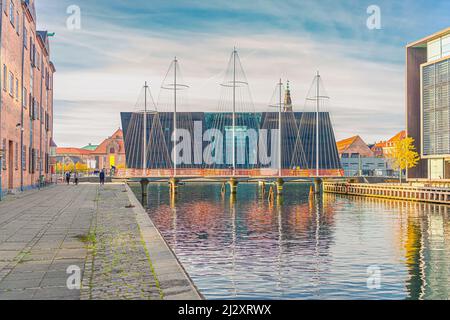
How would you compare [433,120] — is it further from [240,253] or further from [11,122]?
[240,253]

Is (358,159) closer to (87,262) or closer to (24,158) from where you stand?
(24,158)

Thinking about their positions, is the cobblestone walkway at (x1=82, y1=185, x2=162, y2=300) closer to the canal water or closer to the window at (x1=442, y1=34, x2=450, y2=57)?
the canal water

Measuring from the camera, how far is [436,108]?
297 feet

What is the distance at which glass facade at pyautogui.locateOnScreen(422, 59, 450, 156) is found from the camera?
8788 cm

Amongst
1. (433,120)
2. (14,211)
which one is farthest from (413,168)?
(14,211)

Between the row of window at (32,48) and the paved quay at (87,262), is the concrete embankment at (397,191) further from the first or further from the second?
the row of window at (32,48)

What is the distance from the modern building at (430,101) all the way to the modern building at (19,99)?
2368 inches

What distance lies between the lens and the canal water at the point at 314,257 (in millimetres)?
15188

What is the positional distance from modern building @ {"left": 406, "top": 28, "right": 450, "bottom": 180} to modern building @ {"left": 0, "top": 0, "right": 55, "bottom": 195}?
60.1 meters

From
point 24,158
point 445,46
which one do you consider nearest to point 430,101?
point 445,46

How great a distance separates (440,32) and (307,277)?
82.6m

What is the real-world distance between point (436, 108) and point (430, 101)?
87.0 inches
